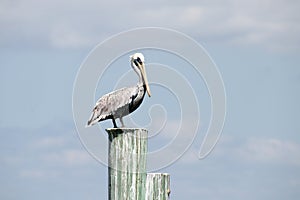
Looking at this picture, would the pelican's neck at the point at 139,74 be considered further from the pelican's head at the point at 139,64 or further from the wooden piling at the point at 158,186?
the wooden piling at the point at 158,186

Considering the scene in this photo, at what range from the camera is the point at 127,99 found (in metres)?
10.5

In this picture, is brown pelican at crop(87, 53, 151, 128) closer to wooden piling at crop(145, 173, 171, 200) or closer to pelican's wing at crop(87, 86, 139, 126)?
pelican's wing at crop(87, 86, 139, 126)

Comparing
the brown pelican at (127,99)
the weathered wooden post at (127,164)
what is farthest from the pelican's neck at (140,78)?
the weathered wooden post at (127,164)

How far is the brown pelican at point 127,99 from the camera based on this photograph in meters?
10.5

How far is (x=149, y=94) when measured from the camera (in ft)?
33.8

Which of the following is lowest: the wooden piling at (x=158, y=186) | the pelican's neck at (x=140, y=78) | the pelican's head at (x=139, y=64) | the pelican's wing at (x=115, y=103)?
the wooden piling at (x=158, y=186)

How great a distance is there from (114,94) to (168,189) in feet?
10.0

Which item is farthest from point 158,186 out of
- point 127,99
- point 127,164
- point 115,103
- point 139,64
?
point 139,64

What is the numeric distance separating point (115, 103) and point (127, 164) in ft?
11.4

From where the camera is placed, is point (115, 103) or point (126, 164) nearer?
point (126, 164)

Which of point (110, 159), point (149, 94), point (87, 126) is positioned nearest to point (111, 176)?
point (110, 159)

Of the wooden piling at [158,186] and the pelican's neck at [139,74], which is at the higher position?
the pelican's neck at [139,74]

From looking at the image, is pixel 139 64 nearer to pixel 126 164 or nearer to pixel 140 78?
pixel 140 78

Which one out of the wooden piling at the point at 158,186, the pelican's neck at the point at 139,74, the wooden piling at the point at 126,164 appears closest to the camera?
the wooden piling at the point at 126,164
